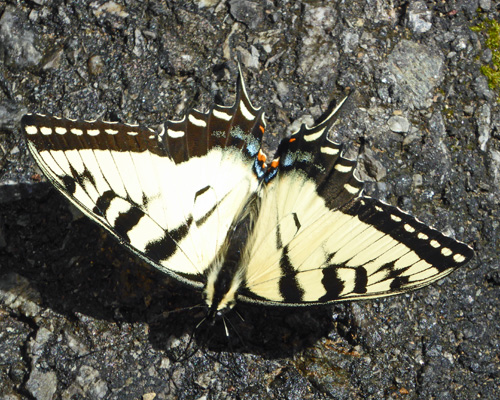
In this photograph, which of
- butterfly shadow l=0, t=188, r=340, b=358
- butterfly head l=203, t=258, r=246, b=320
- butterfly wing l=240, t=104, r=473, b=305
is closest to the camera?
butterfly wing l=240, t=104, r=473, b=305

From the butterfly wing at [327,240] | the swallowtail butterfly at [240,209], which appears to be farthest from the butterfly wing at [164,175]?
the butterfly wing at [327,240]

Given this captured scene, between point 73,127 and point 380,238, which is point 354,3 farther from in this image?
point 73,127

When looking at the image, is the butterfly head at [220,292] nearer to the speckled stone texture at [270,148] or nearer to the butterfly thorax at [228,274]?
the butterfly thorax at [228,274]

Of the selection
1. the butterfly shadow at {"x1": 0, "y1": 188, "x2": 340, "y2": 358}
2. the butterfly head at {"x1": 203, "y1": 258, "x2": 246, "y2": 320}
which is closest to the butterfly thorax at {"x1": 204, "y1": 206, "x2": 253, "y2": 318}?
the butterfly head at {"x1": 203, "y1": 258, "x2": 246, "y2": 320}

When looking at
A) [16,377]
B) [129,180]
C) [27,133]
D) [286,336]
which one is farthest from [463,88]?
[16,377]

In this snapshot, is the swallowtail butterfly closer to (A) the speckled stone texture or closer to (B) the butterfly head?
(B) the butterfly head

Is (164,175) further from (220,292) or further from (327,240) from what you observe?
(327,240)
